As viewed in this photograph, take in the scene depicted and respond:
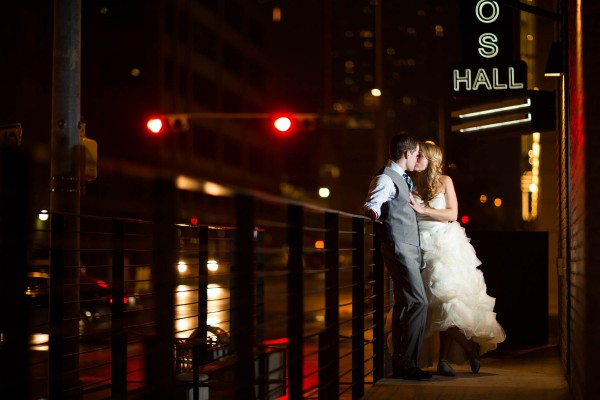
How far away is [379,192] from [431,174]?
1.03 m

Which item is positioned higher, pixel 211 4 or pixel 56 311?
pixel 211 4

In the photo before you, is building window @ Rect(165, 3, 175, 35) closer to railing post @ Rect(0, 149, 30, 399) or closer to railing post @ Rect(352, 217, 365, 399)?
railing post @ Rect(352, 217, 365, 399)

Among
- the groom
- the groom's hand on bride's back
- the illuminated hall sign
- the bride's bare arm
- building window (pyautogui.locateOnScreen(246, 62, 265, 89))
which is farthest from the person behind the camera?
building window (pyautogui.locateOnScreen(246, 62, 265, 89))

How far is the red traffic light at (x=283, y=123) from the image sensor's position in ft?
81.7

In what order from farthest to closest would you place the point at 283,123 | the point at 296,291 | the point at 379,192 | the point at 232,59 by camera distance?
the point at 232,59
the point at 283,123
the point at 379,192
the point at 296,291

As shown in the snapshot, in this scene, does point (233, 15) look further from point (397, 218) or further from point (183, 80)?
point (397, 218)

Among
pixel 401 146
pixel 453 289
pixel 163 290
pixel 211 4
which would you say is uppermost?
pixel 211 4

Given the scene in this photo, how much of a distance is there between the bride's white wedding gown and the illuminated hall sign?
374cm

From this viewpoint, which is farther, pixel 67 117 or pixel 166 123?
pixel 166 123

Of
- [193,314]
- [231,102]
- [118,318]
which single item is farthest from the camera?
[231,102]

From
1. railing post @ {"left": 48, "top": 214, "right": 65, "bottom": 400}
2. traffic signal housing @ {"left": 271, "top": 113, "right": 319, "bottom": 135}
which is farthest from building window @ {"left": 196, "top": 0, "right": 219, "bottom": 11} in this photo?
railing post @ {"left": 48, "top": 214, "right": 65, "bottom": 400}

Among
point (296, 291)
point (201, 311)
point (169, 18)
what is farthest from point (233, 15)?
point (296, 291)

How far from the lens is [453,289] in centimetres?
805

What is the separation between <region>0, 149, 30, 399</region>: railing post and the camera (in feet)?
9.29
